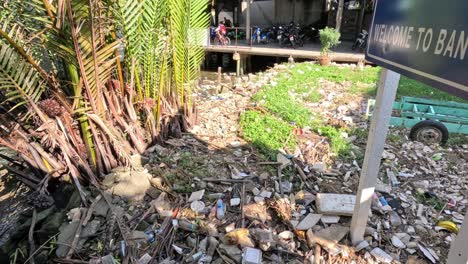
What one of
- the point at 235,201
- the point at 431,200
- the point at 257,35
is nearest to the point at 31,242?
the point at 235,201

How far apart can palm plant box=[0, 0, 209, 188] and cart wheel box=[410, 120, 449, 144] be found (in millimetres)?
3524

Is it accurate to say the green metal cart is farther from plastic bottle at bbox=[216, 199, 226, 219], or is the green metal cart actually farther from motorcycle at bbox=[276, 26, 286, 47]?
motorcycle at bbox=[276, 26, 286, 47]

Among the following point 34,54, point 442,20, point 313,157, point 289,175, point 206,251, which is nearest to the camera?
point 442,20

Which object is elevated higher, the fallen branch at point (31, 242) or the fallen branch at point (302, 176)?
the fallen branch at point (302, 176)

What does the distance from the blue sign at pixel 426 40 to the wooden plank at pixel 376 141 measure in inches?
12.8

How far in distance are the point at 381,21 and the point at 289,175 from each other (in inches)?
80.0

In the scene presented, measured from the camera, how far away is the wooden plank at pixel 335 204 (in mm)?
2482

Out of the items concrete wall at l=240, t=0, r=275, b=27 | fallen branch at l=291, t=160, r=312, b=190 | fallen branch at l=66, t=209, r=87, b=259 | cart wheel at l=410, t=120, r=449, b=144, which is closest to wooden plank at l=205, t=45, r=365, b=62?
concrete wall at l=240, t=0, r=275, b=27

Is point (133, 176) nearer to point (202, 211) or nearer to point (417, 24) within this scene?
point (202, 211)

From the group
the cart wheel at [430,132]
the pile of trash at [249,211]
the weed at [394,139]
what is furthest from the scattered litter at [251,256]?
the cart wheel at [430,132]

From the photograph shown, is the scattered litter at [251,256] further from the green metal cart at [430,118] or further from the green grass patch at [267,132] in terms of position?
the green metal cart at [430,118]

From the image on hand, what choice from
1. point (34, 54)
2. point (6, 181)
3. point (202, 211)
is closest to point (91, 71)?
point (34, 54)

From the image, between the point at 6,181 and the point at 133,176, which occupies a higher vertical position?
the point at 133,176

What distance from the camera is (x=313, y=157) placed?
3.65 metres
